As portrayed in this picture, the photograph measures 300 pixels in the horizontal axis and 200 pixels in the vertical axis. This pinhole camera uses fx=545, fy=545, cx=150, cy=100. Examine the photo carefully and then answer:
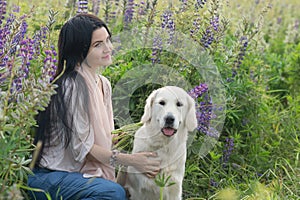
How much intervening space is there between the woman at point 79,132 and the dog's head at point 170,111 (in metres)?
0.23

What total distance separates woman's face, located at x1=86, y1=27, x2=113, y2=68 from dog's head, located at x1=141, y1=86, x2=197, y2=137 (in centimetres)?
36

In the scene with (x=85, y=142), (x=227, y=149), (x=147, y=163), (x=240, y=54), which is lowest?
(x=227, y=149)

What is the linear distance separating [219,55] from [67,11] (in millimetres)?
1380

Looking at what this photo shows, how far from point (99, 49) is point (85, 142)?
0.53 meters

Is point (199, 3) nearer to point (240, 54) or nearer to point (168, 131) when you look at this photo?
point (240, 54)

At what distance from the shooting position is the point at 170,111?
2.95 m

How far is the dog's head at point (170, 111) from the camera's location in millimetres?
2955

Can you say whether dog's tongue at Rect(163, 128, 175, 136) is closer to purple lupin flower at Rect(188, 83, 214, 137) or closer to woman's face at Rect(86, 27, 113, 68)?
woman's face at Rect(86, 27, 113, 68)

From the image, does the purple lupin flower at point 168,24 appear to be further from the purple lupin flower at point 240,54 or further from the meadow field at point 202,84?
the purple lupin flower at point 240,54

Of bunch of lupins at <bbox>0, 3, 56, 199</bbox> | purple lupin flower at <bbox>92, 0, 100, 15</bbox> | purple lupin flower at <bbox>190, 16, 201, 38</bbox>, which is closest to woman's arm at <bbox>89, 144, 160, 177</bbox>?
bunch of lupins at <bbox>0, 3, 56, 199</bbox>

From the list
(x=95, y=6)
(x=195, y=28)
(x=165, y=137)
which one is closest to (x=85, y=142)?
(x=165, y=137)

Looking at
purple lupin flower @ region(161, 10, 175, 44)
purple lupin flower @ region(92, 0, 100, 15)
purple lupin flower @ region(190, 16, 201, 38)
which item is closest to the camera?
purple lupin flower @ region(161, 10, 175, 44)

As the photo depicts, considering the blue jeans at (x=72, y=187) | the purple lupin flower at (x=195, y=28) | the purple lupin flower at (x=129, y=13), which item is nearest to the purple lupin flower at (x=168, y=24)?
the purple lupin flower at (x=195, y=28)

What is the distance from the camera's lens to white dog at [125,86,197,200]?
2998 millimetres
